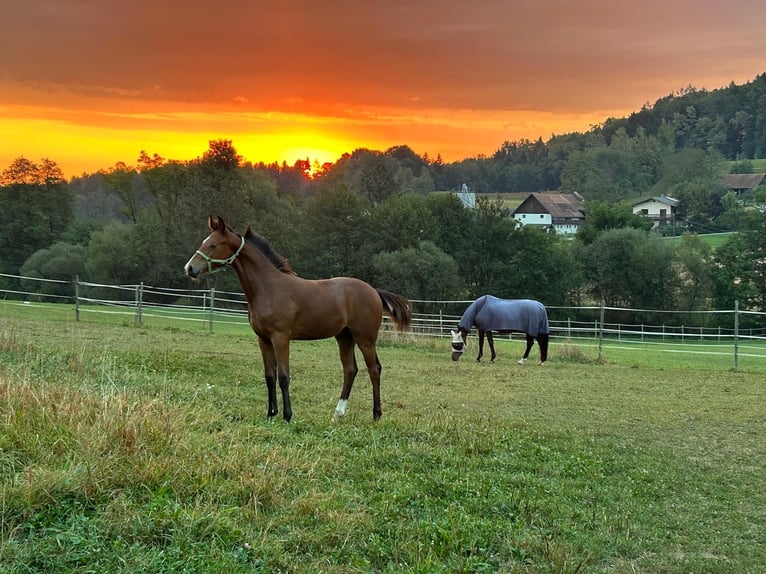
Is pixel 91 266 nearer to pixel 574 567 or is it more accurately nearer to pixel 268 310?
pixel 268 310

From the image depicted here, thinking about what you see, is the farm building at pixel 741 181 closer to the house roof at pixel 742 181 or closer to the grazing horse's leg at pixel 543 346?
the house roof at pixel 742 181

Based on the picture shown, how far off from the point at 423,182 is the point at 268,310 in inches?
3948

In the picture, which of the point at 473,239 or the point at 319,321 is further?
the point at 473,239

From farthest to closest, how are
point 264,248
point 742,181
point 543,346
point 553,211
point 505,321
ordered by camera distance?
point 742,181
point 553,211
point 505,321
point 543,346
point 264,248

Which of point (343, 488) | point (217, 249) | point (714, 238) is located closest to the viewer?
point (343, 488)

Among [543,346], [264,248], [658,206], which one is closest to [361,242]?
[543,346]

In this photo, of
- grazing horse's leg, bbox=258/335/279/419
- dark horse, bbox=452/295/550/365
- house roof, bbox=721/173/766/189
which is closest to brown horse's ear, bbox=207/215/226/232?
grazing horse's leg, bbox=258/335/279/419

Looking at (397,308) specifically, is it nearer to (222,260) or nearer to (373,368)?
(373,368)

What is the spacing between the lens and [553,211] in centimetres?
9194

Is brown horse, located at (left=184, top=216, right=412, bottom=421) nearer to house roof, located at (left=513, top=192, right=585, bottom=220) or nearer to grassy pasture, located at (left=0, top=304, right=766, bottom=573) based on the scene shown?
grassy pasture, located at (left=0, top=304, right=766, bottom=573)

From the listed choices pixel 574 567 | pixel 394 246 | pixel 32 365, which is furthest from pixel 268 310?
pixel 394 246

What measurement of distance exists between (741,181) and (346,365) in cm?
10774

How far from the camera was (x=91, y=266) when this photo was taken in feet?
149

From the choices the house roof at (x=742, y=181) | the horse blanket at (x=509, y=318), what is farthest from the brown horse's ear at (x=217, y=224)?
the house roof at (x=742, y=181)
